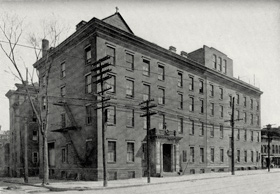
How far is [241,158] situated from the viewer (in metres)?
44.8

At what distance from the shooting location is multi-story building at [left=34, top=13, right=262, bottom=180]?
26391 mm

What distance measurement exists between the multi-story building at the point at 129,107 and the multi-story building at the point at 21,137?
848 centimetres

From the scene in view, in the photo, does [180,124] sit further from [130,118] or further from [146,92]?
[130,118]

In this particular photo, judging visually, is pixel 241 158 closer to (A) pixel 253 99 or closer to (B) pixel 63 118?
(A) pixel 253 99

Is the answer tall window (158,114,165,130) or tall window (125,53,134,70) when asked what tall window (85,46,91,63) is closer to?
tall window (125,53,134,70)

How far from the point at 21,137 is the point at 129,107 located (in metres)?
21.9

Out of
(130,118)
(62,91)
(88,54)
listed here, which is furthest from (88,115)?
(62,91)

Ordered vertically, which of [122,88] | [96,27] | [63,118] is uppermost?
[96,27]

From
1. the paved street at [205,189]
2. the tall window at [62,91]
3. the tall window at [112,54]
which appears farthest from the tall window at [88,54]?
the paved street at [205,189]

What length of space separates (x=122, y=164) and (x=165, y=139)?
6.02m

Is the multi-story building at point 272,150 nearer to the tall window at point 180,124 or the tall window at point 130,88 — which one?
the tall window at point 180,124

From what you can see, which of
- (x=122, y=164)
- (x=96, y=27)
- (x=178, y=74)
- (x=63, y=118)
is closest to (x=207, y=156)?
(x=178, y=74)

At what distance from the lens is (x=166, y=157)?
32.2 m

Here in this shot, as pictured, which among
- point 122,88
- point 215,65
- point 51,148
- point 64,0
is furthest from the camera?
point 215,65
